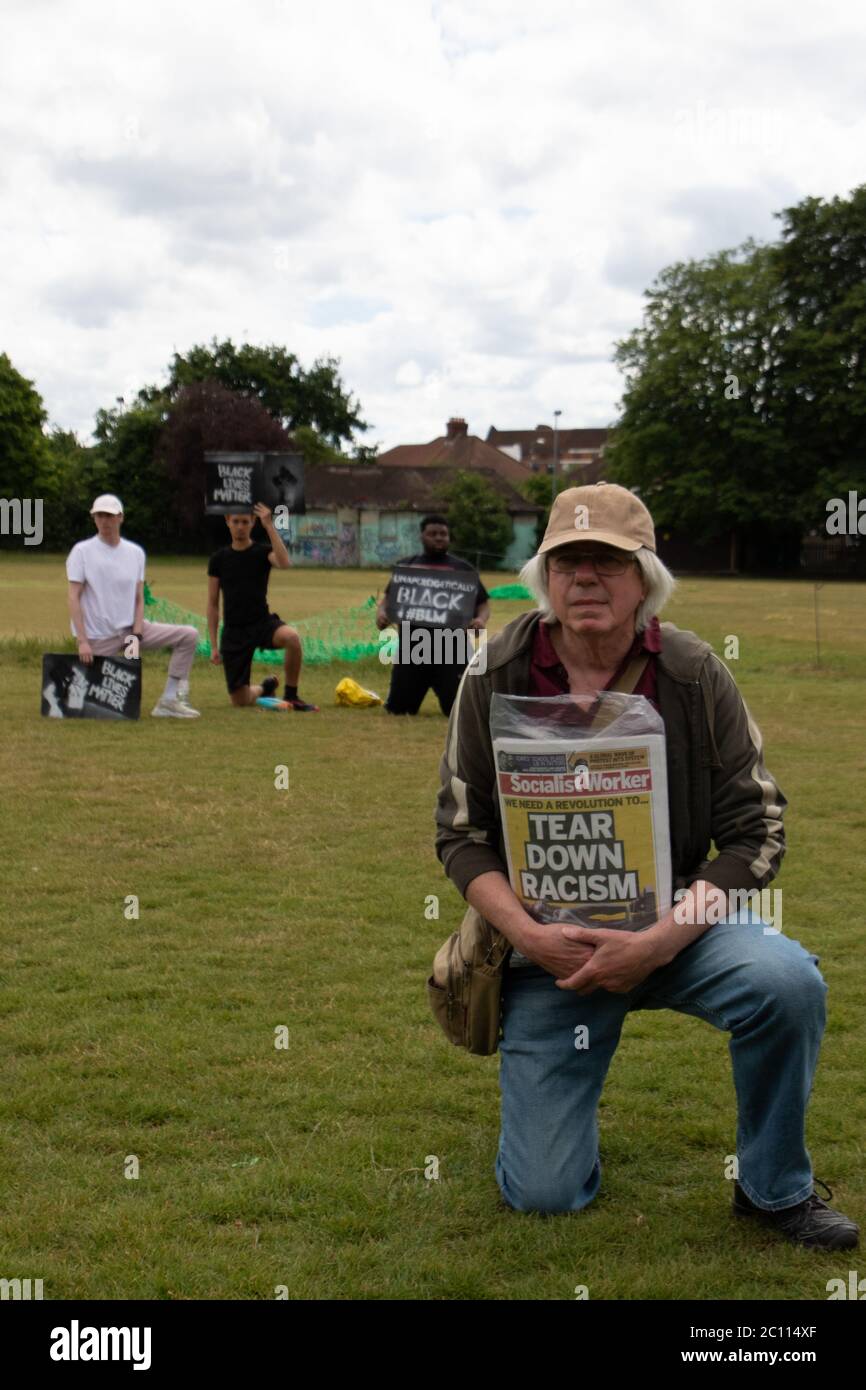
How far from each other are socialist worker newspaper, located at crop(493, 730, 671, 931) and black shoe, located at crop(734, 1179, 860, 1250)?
0.85 metres

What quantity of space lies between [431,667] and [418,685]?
48 cm

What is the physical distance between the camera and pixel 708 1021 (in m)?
3.84

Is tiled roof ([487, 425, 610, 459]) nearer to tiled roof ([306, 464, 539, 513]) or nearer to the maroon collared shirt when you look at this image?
tiled roof ([306, 464, 539, 513])

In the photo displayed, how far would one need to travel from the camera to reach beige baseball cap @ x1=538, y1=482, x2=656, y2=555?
12.1ft

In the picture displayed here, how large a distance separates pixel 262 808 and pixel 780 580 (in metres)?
50.6

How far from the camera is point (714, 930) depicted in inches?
151

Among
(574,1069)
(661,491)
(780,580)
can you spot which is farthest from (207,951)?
(661,491)

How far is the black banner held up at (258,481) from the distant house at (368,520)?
2381mm

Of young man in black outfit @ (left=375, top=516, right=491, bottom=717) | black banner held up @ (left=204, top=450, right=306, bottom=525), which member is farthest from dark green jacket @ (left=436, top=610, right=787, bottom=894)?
black banner held up @ (left=204, top=450, right=306, bottom=525)

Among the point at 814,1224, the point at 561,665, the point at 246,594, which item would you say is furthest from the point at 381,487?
the point at 814,1224

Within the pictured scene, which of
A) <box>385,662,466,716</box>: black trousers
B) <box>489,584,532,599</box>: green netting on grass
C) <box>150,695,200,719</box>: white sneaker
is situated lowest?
<box>150,695,200,719</box>: white sneaker

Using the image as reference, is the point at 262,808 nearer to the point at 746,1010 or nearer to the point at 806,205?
the point at 746,1010

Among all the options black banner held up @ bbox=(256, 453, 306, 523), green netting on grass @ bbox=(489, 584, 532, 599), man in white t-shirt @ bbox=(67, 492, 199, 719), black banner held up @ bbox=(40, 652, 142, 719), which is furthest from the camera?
black banner held up @ bbox=(256, 453, 306, 523)

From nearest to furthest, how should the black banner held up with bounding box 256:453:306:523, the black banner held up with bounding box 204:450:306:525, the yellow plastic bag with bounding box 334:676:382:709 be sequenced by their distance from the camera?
the yellow plastic bag with bounding box 334:676:382:709
the black banner held up with bounding box 204:450:306:525
the black banner held up with bounding box 256:453:306:523
